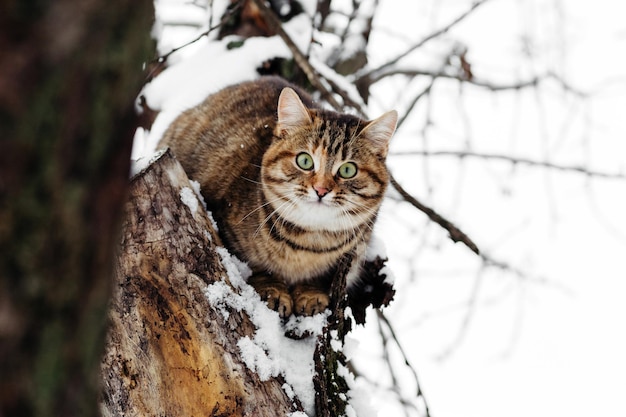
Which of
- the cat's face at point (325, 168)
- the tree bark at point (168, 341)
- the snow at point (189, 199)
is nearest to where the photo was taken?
the tree bark at point (168, 341)

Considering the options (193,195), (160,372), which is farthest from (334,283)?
(160,372)

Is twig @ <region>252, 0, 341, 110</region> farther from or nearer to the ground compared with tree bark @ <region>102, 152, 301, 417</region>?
farther from the ground

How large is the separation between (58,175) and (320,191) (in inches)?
78.0

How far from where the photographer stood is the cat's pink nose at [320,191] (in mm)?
2688

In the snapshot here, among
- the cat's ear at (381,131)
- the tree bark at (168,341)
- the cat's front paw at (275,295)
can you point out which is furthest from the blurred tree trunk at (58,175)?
the cat's ear at (381,131)

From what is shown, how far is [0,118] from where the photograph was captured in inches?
27.1

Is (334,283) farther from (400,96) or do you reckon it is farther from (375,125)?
(400,96)

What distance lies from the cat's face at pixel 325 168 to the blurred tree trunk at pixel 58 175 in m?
1.94

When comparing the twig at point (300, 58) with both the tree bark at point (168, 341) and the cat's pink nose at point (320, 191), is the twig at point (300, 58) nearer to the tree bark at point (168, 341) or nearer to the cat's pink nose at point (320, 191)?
the cat's pink nose at point (320, 191)

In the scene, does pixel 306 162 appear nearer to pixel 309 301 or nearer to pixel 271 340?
pixel 309 301

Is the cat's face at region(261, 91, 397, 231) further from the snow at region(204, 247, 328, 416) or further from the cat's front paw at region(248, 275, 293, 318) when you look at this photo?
the snow at region(204, 247, 328, 416)

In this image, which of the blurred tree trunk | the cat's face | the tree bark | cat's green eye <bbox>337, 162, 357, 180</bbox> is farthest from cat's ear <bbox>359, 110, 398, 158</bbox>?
the blurred tree trunk

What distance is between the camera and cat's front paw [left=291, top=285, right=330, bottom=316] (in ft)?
8.38

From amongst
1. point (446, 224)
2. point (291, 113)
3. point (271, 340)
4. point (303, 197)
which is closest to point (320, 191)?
point (303, 197)
